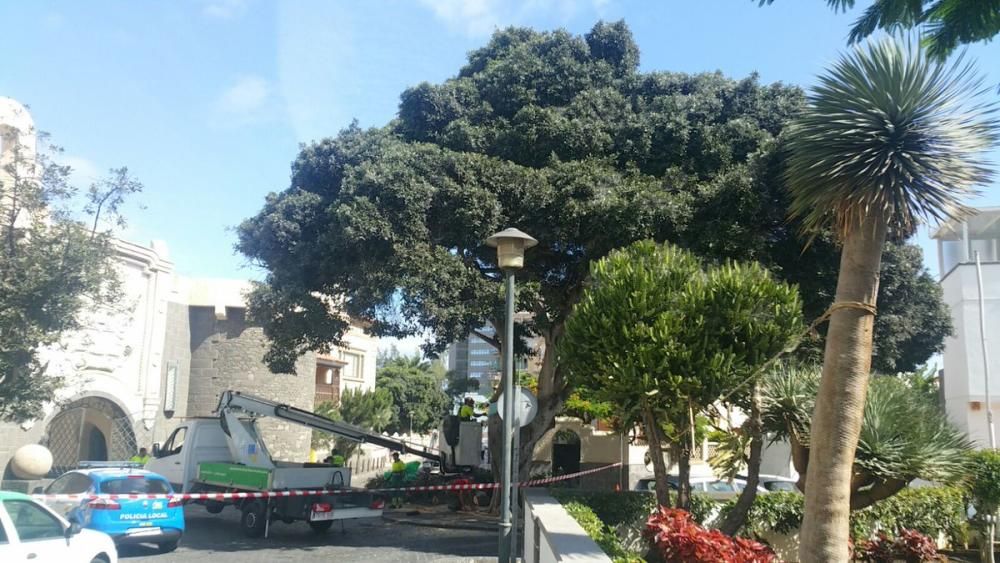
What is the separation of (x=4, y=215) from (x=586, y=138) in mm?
11325

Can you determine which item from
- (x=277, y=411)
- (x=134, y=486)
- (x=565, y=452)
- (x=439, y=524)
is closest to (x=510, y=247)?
(x=134, y=486)

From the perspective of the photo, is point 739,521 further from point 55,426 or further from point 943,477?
point 55,426

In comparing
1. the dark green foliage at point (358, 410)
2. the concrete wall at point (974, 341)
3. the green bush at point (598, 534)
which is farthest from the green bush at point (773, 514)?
the dark green foliage at point (358, 410)

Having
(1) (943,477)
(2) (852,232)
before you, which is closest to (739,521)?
(1) (943,477)

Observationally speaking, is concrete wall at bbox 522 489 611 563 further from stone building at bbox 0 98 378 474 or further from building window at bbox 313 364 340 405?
building window at bbox 313 364 340 405

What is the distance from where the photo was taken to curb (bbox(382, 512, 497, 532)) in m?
16.5

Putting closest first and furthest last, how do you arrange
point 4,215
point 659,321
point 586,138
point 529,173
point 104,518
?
point 659,321 < point 104,518 < point 4,215 < point 529,173 < point 586,138

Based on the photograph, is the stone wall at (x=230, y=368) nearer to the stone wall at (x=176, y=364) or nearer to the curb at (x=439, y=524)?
the stone wall at (x=176, y=364)

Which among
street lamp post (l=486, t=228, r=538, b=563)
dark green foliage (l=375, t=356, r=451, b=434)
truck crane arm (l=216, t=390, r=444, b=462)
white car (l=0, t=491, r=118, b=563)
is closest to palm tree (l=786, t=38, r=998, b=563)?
street lamp post (l=486, t=228, r=538, b=563)

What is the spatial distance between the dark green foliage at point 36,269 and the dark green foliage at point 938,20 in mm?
13147

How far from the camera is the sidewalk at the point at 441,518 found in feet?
55.0

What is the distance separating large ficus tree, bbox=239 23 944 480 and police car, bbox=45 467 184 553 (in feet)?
14.4

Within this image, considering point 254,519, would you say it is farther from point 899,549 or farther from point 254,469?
point 899,549

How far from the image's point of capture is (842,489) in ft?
23.8
